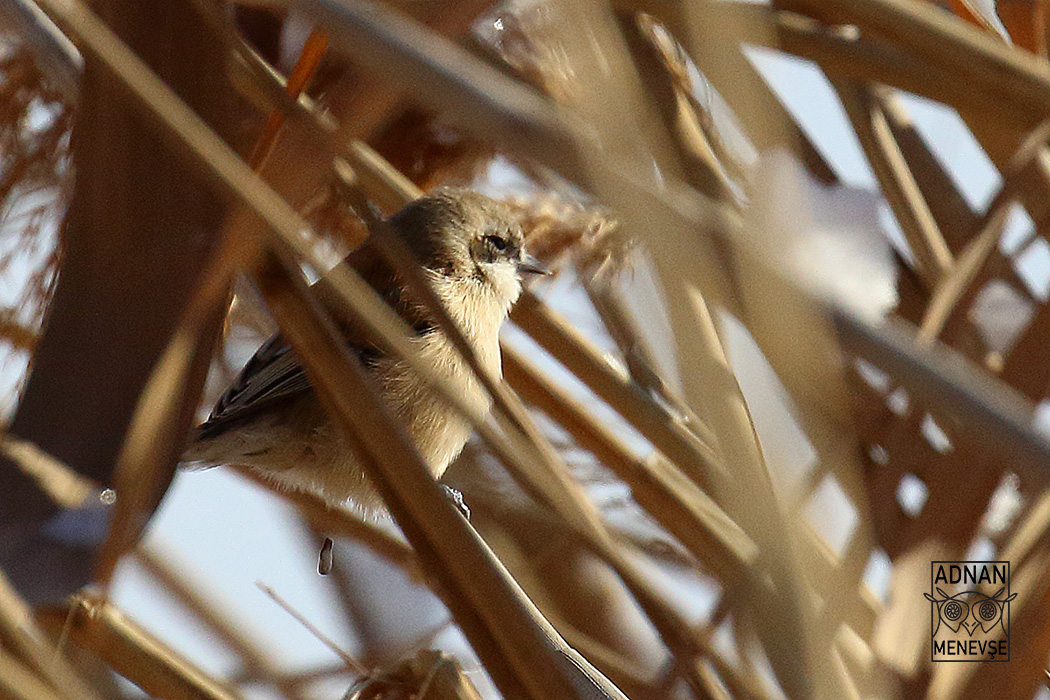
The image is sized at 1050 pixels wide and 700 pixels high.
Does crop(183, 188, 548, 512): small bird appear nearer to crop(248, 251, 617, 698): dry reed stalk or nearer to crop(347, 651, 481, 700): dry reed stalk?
crop(347, 651, 481, 700): dry reed stalk

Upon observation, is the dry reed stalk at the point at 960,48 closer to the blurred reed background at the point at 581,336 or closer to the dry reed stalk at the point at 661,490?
the blurred reed background at the point at 581,336

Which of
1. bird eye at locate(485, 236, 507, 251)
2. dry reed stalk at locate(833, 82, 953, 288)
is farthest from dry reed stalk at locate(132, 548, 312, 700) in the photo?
dry reed stalk at locate(833, 82, 953, 288)

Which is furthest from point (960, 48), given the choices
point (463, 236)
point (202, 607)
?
point (463, 236)

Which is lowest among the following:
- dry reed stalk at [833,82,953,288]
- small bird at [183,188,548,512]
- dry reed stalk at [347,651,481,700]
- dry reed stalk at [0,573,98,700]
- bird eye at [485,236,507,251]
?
dry reed stalk at [347,651,481,700]

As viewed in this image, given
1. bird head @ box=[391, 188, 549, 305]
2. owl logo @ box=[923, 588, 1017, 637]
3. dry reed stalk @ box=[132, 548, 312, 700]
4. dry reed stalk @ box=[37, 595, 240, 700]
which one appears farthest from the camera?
bird head @ box=[391, 188, 549, 305]

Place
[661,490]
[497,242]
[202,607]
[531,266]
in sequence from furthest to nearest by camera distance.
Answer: [497,242], [531,266], [202,607], [661,490]

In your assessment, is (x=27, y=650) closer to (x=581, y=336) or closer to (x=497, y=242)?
(x=581, y=336)

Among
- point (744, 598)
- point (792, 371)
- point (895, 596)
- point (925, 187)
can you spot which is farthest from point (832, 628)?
point (925, 187)

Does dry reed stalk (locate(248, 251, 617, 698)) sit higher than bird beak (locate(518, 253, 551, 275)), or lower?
lower
